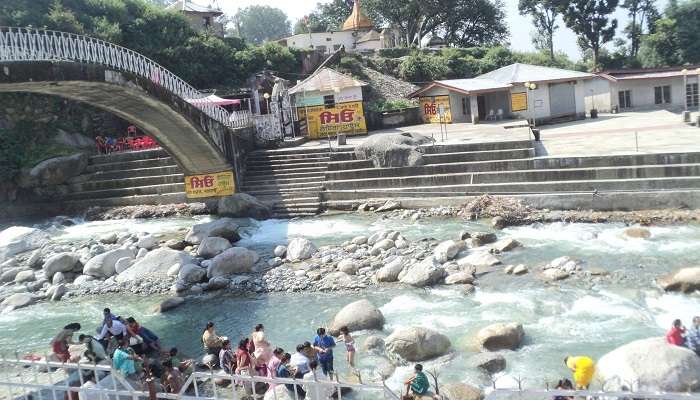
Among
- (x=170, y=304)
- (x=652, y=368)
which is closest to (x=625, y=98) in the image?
(x=652, y=368)

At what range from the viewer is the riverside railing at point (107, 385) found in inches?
308

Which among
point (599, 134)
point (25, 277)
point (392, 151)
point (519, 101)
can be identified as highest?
point (519, 101)

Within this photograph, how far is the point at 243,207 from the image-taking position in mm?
26500

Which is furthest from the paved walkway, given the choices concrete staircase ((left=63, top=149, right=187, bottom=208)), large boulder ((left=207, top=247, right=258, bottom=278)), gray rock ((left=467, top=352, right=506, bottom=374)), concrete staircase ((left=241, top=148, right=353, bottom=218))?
gray rock ((left=467, top=352, right=506, bottom=374))

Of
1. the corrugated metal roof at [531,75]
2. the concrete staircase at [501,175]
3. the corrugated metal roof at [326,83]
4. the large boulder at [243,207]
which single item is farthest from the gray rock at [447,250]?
the corrugated metal roof at [531,75]

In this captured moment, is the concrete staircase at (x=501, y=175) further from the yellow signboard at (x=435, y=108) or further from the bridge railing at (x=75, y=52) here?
the yellow signboard at (x=435, y=108)

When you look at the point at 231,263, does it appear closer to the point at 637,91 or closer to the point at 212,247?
the point at 212,247

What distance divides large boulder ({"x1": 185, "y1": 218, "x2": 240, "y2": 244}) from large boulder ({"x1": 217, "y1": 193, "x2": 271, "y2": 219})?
3049mm

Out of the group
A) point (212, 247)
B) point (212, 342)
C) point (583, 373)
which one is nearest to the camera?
point (583, 373)

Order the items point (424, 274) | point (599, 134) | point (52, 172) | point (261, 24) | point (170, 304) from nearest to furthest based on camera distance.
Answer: point (424, 274) < point (170, 304) < point (599, 134) < point (52, 172) < point (261, 24)

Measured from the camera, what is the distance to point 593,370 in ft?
33.8

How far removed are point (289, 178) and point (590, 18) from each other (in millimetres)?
39391

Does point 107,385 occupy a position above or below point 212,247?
below

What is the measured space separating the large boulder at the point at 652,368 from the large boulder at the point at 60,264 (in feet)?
57.0
